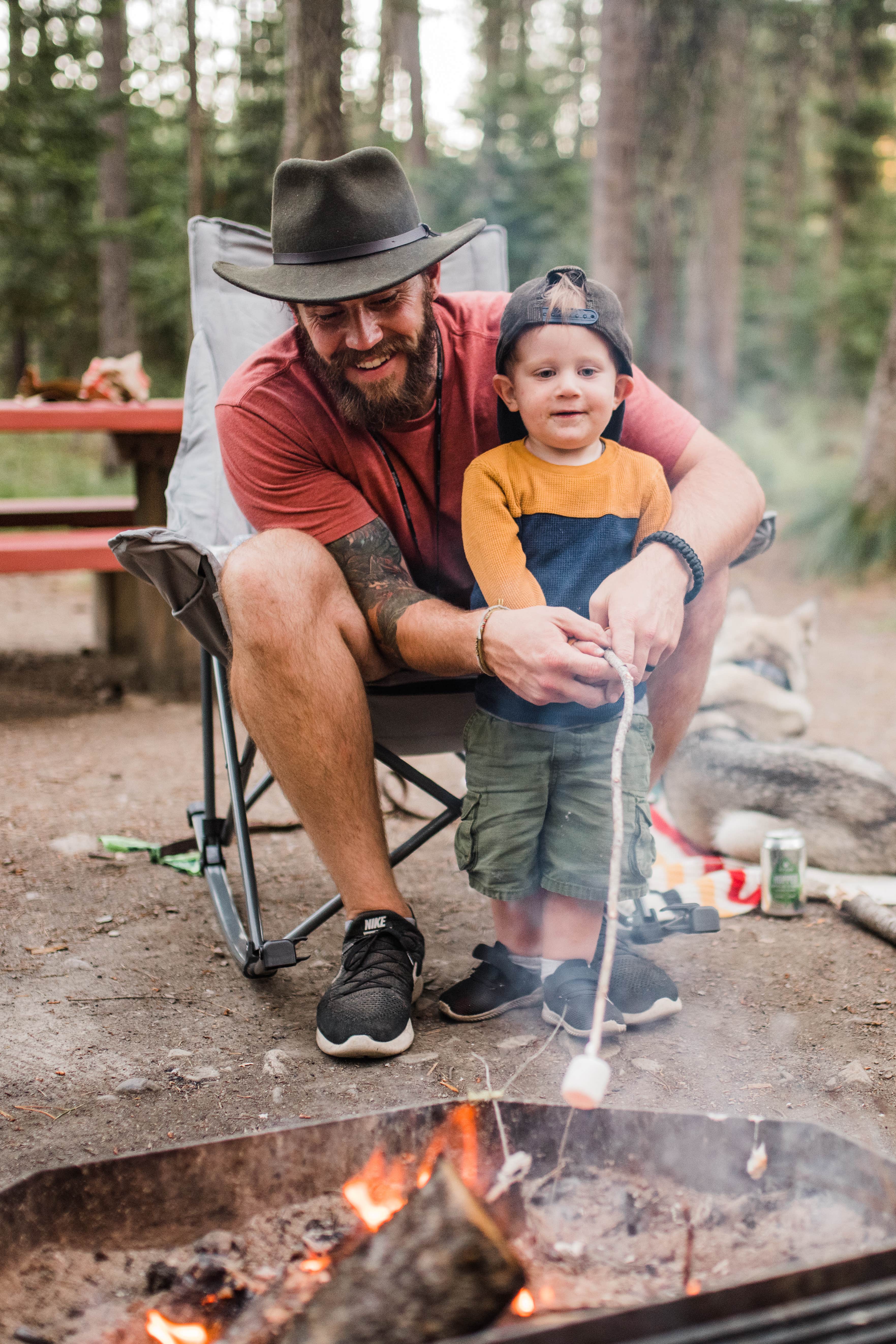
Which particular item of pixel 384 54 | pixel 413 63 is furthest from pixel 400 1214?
pixel 384 54

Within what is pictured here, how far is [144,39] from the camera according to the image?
21125 millimetres

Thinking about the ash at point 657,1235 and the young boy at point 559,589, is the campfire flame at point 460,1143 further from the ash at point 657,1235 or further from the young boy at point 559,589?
the young boy at point 559,589

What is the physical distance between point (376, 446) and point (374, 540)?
0.19m

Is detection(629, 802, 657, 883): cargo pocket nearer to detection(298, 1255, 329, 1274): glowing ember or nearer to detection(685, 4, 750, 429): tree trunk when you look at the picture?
detection(298, 1255, 329, 1274): glowing ember

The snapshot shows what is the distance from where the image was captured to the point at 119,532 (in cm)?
413

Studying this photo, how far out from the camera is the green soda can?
2592 mm

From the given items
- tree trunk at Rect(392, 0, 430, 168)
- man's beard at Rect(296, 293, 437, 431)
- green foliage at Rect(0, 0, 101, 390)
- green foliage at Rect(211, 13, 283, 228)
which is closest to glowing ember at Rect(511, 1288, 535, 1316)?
man's beard at Rect(296, 293, 437, 431)

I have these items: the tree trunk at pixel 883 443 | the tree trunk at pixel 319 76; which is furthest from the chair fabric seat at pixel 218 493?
the tree trunk at pixel 883 443

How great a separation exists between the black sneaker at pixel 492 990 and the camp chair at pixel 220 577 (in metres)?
0.27

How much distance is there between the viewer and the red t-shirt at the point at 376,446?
2.12 m

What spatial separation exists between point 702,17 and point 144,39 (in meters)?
14.5

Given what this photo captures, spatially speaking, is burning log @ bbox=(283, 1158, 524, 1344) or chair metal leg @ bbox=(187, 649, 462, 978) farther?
chair metal leg @ bbox=(187, 649, 462, 978)

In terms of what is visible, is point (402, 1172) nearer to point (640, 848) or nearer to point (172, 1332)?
point (172, 1332)

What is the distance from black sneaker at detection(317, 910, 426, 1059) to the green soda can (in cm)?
98
